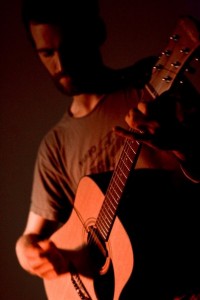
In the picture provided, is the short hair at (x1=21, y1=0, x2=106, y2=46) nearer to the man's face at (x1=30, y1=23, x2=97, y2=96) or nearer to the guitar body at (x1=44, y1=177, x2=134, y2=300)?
the man's face at (x1=30, y1=23, x2=97, y2=96)

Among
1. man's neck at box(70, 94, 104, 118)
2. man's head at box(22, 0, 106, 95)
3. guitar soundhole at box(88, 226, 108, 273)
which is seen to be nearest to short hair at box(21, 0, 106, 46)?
man's head at box(22, 0, 106, 95)

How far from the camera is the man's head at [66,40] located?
115 cm

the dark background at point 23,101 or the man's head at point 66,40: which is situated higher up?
the man's head at point 66,40

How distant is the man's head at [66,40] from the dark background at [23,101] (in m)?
0.24

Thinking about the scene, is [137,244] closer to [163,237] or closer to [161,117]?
[163,237]

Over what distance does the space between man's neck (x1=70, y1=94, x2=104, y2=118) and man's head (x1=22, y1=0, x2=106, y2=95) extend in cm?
4

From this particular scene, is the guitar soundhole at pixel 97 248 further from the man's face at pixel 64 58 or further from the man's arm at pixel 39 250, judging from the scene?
the man's face at pixel 64 58

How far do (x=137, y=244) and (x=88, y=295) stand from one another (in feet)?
0.80

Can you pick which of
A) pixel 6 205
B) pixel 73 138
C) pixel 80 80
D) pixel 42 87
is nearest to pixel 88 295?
pixel 73 138

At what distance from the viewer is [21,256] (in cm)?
124

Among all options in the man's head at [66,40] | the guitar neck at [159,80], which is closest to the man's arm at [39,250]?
the guitar neck at [159,80]

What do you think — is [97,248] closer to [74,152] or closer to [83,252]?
[83,252]

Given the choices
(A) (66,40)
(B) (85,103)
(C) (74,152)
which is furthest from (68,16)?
(C) (74,152)

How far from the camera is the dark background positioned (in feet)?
4.67
